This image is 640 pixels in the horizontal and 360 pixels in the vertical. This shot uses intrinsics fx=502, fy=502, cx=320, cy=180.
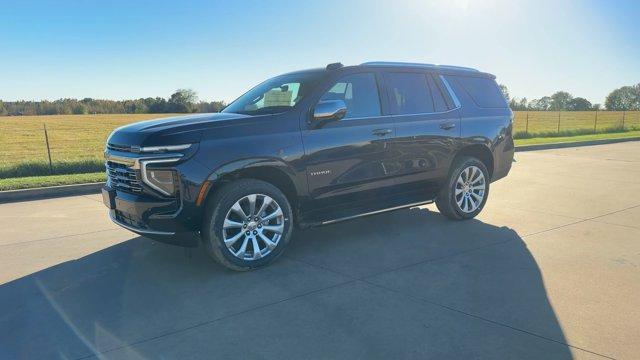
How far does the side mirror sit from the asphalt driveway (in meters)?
1.41

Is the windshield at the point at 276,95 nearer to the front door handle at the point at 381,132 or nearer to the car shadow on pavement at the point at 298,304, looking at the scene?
the front door handle at the point at 381,132

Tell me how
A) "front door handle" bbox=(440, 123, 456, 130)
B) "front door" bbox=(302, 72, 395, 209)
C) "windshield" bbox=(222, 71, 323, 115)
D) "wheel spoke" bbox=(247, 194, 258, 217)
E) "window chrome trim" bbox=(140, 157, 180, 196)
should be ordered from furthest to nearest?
"front door handle" bbox=(440, 123, 456, 130) → "windshield" bbox=(222, 71, 323, 115) → "front door" bbox=(302, 72, 395, 209) → "wheel spoke" bbox=(247, 194, 258, 217) → "window chrome trim" bbox=(140, 157, 180, 196)

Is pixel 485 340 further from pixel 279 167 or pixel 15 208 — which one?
pixel 15 208

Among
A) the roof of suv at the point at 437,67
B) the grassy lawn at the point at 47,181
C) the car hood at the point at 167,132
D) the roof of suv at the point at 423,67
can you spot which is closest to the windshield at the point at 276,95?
the roof of suv at the point at 423,67

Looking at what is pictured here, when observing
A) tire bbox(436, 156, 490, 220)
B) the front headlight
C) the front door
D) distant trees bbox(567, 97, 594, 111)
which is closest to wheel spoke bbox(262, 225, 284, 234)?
the front door

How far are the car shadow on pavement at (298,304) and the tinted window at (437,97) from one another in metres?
1.71

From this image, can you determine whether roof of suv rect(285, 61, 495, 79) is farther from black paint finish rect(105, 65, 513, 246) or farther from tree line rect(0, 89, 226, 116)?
tree line rect(0, 89, 226, 116)

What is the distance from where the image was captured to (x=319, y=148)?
5020 mm

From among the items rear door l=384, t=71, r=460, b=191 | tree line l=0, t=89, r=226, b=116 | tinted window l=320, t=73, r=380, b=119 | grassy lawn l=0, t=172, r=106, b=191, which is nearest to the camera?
tinted window l=320, t=73, r=380, b=119

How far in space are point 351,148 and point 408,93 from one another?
48.9 inches

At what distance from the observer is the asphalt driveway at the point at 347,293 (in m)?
3.28

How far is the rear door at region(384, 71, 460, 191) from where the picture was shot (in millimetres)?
5766

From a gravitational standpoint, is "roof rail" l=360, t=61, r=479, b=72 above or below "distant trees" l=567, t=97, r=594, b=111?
above

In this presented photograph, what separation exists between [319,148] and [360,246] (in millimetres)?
1237
